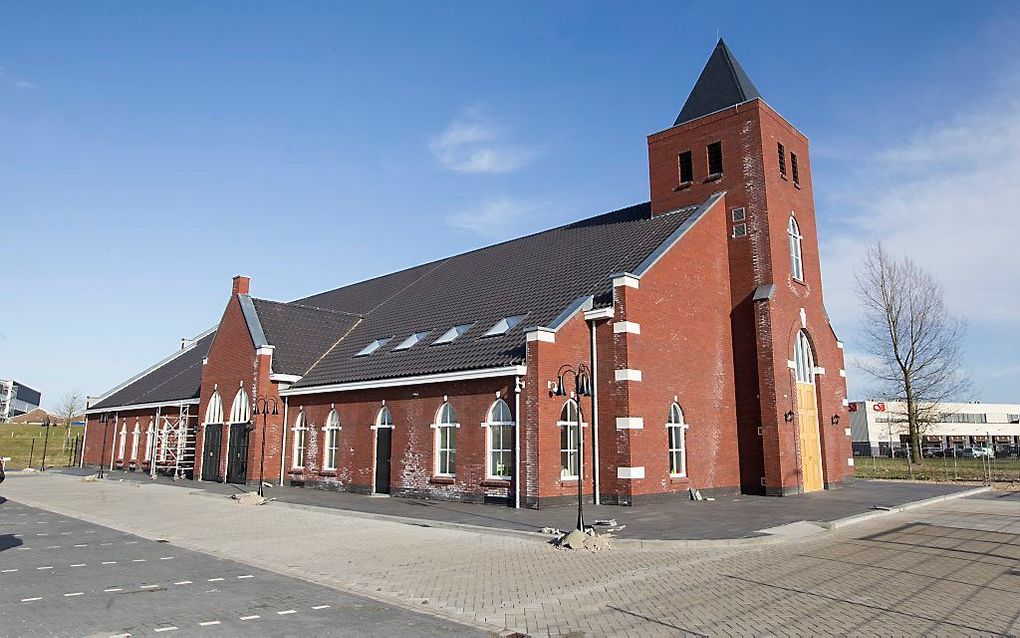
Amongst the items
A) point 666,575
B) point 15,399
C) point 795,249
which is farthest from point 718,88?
point 15,399

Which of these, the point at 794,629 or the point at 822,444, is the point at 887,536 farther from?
the point at 822,444

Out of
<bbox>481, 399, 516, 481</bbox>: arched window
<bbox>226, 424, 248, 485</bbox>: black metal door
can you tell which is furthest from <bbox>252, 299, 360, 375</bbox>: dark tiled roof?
<bbox>481, 399, 516, 481</bbox>: arched window

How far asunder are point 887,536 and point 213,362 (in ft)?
88.6

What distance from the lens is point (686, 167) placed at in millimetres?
25656

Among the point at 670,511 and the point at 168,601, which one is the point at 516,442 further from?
the point at 168,601

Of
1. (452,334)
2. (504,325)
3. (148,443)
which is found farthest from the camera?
(148,443)

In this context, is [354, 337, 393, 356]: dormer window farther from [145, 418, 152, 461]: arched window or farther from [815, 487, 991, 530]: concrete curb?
[815, 487, 991, 530]: concrete curb

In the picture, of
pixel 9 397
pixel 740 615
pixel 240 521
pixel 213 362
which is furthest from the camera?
pixel 9 397

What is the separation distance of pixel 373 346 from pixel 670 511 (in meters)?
14.2

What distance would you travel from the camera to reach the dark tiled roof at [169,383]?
1391 inches

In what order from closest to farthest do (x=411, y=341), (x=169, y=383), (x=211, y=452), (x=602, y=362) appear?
(x=602, y=362) < (x=411, y=341) < (x=211, y=452) < (x=169, y=383)

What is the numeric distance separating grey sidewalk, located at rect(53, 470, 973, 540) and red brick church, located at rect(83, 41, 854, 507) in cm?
70

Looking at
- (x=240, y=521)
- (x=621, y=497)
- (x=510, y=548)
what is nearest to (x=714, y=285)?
(x=621, y=497)

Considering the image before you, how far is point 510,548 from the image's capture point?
12.7 meters
